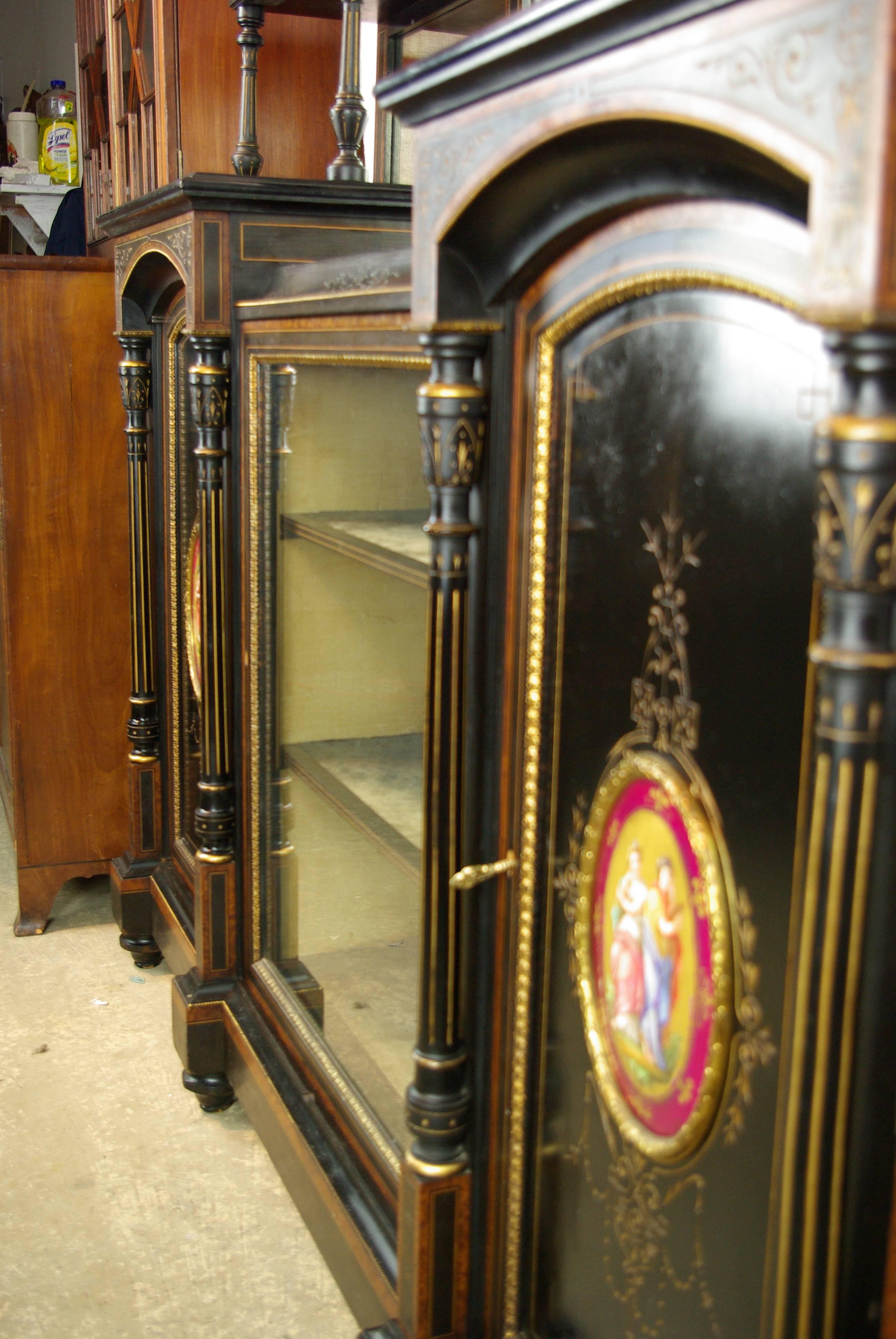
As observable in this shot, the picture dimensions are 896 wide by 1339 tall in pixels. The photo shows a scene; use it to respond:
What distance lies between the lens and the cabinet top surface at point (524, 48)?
0.75 m

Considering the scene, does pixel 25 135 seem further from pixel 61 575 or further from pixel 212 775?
pixel 212 775

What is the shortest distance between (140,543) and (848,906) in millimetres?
2111

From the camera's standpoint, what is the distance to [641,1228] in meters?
0.98

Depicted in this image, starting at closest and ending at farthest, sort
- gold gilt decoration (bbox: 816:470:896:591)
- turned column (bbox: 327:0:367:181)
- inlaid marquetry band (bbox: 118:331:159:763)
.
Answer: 1. gold gilt decoration (bbox: 816:470:896:591)
2. turned column (bbox: 327:0:367:181)
3. inlaid marquetry band (bbox: 118:331:159:763)

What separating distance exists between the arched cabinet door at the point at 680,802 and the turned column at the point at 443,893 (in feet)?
0.17

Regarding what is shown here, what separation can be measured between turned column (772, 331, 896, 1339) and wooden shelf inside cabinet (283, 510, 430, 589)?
67 centimetres

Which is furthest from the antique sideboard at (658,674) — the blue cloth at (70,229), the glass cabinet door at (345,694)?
the blue cloth at (70,229)

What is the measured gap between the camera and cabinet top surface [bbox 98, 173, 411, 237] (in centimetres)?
184

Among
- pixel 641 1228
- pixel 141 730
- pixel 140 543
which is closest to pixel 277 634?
pixel 140 543

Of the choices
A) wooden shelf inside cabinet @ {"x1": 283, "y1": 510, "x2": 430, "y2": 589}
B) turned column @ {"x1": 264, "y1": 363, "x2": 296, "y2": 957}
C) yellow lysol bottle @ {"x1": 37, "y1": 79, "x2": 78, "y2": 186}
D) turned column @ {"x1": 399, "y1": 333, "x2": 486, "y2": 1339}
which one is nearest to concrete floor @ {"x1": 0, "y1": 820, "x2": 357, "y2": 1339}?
turned column @ {"x1": 264, "y1": 363, "x2": 296, "y2": 957}

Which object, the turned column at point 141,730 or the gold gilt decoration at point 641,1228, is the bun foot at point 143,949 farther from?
the gold gilt decoration at point 641,1228

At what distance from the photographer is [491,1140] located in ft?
3.99

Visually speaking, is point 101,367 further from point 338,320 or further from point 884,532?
point 884,532

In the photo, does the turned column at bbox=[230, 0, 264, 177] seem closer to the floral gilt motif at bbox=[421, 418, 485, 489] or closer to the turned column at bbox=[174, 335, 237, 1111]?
the turned column at bbox=[174, 335, 237, 1111]
